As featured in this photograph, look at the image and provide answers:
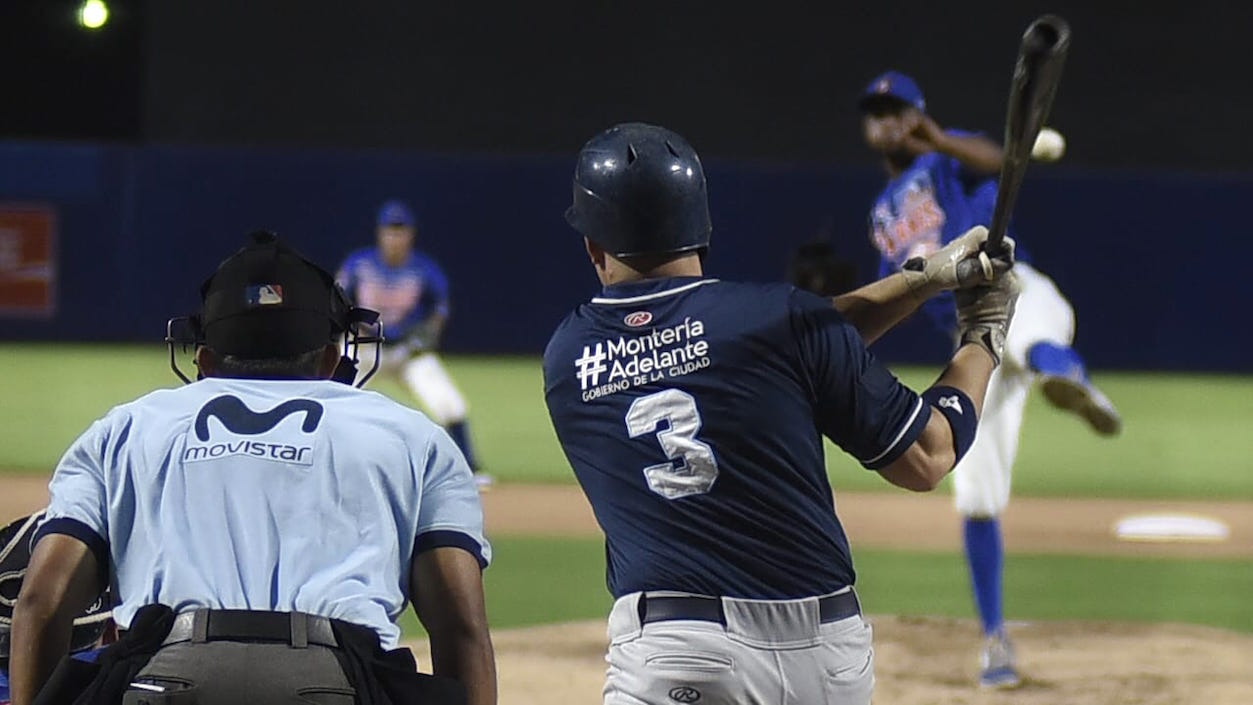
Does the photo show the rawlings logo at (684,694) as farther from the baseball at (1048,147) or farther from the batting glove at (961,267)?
the baseball at (1048,147)

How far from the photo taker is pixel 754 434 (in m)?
2.95

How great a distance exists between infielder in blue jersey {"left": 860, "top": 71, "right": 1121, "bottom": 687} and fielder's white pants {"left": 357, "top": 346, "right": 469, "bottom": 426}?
16.8 ft

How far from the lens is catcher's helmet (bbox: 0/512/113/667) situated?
2.90 metres

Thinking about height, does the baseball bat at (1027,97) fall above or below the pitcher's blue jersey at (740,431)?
above

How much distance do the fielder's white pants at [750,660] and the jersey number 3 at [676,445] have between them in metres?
0.18

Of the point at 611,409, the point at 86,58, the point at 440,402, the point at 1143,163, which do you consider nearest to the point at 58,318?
the point at 86,58

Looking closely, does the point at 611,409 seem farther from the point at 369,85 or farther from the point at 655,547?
the point at 369,85

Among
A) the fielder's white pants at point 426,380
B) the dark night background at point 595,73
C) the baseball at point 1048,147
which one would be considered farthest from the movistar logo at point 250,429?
the dark night background at point 595,73

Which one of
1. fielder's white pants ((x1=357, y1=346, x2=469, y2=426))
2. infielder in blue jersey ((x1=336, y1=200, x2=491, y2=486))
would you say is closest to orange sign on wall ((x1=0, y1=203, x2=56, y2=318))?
infielder in blue jersey ((x1=336, y1=200, x2=491, y2=486))

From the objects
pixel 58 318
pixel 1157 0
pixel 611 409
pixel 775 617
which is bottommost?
pixel 58 318

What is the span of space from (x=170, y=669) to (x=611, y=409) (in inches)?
36.2

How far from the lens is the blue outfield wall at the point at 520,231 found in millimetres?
20531

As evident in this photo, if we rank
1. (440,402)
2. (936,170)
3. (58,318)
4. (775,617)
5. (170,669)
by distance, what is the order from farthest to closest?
(58,318) < (440,402) < (936,170) < (775,617) < (170,669)

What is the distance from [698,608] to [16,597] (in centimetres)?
108
